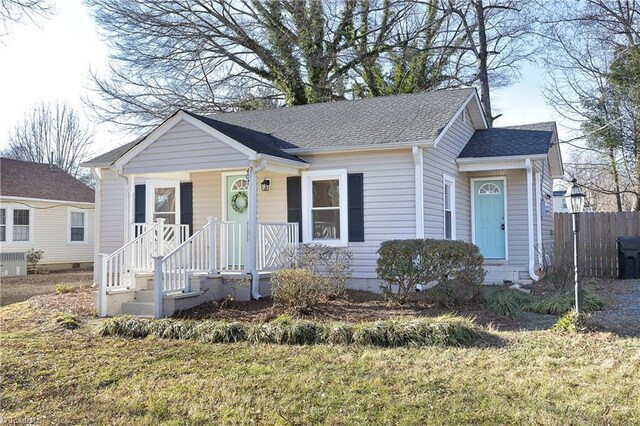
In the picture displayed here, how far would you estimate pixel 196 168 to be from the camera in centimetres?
1018

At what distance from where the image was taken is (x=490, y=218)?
1353cm

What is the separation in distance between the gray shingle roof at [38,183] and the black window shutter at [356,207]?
14.0 meters

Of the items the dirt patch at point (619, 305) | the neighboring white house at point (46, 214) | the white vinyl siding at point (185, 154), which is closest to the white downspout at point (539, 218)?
the dirt patch at point (619, 305)

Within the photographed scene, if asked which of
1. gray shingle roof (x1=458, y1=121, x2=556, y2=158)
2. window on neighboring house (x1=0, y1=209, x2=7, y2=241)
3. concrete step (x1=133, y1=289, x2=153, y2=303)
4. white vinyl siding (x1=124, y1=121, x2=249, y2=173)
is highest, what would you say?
gray shingle roof (x1=458, y1=121, x2=556, y2=158)

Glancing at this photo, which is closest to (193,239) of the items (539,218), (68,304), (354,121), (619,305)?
(68,304)

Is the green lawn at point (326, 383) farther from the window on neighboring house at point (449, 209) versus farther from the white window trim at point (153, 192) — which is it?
the white window trim at point (153, 192)

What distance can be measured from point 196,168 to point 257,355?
507cm

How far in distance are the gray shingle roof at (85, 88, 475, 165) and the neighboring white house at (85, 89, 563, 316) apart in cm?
5

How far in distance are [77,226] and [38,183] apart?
7.71 feet

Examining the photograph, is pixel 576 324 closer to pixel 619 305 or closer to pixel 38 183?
pixel 619 305

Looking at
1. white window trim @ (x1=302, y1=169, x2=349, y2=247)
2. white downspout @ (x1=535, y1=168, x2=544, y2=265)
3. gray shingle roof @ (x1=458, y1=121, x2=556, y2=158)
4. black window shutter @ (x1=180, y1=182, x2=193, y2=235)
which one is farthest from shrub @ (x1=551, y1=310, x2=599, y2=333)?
black window shutter @ (x1=180, y1=182, x2=193, y2=235)

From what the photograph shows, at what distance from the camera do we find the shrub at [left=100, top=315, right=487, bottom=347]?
6.39 metres

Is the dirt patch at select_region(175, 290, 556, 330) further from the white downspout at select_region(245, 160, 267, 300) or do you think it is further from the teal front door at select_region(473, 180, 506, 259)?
the teal front door at select_region(473, 180, 506, 259)

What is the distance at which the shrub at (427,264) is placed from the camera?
838cm
